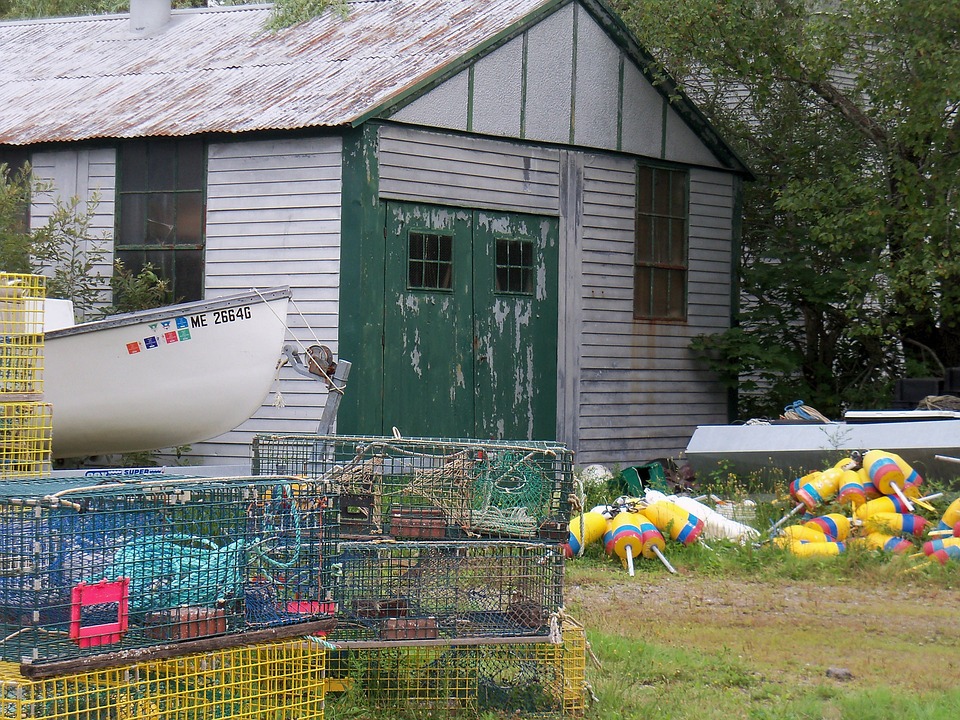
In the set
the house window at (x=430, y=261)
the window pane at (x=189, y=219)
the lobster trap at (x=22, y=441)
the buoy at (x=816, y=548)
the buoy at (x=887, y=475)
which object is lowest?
the buoy at (x=816, y=548)

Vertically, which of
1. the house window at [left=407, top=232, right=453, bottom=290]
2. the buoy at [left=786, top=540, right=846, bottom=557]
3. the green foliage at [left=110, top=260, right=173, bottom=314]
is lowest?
the buoy at [left=786, top=540, right=846, bottom=557]

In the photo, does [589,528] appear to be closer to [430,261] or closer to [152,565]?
[430,261]

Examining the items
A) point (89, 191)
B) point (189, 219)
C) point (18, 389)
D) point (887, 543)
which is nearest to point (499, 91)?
point (189, 219)

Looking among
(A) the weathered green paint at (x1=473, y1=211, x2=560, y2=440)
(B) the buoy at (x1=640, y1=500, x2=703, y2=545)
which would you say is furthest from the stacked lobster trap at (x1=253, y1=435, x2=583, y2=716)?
(A) the weathered green paint at (x1=473, y1=211, x2=560, y2=440)

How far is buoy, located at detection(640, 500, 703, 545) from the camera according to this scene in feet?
31.6

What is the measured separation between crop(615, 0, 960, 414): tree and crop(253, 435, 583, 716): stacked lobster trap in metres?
8.37

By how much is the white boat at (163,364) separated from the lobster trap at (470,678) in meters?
4.99

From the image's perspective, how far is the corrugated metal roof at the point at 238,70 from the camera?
12188 mm

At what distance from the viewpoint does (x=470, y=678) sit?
5715 millimetres

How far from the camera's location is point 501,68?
42.4 feet

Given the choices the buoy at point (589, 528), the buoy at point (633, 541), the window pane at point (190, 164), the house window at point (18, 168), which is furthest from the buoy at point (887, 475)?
the house window at point (18, 168)

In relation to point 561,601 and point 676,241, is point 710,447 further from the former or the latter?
point 561,601

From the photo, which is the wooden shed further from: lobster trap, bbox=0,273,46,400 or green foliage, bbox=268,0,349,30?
lobster trap, bbox=0,273,46,400

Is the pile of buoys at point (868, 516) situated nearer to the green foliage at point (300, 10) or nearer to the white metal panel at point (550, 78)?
the white metal panel at point (550, 78)
